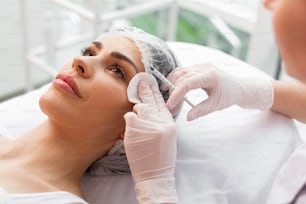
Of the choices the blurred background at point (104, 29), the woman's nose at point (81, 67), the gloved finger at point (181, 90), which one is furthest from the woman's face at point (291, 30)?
the blurred background at point (104, 29)

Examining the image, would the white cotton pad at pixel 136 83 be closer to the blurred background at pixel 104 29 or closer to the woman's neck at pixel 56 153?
the woman's neck at pixel 56 153

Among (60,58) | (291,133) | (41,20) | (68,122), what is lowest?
(60,58)

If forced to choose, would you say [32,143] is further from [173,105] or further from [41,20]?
[41,20]

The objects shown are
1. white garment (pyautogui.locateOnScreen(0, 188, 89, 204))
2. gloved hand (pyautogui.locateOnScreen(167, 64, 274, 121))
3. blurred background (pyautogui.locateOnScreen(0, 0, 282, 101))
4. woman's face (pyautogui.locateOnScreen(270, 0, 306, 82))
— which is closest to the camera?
woman's face (pyautogui.locateOnScreen(270, 0, 306, 82))

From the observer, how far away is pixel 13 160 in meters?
1.11

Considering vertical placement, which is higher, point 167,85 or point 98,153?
point 167,85

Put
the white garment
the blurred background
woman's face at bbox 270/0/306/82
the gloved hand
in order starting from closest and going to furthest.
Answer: woman's face at bbox 270/0/306/82
the white garment
the gloved hand
the blurred background

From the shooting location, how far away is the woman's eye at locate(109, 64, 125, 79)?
3.63 feet

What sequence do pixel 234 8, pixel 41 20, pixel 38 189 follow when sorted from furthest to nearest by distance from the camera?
pixel 41 20, pixel 234 8, pixel 38 189

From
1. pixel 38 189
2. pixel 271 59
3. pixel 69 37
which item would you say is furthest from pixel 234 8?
pixel 38 189

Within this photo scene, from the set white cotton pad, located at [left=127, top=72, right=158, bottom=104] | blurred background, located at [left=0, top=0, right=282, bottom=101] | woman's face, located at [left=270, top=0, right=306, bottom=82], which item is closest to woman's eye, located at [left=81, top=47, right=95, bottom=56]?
white cotton pad, located at [left=127, top=72, right=158, bottom=104]

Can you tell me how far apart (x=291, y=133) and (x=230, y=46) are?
3.59 ft

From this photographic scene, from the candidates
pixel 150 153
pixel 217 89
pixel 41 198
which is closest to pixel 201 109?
pixel 217 89

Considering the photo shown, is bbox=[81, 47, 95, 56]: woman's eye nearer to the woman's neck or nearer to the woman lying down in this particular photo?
the woman lying down
